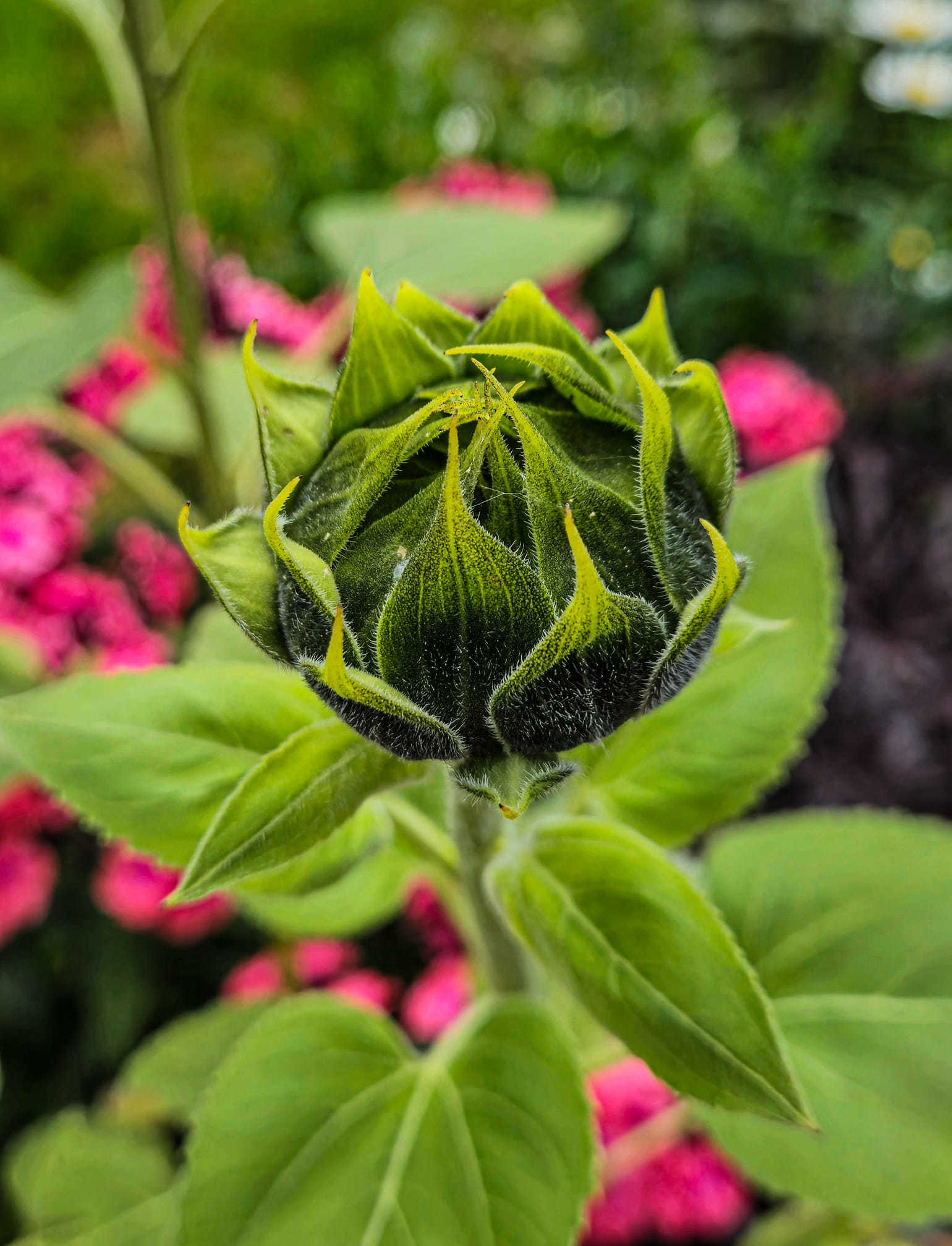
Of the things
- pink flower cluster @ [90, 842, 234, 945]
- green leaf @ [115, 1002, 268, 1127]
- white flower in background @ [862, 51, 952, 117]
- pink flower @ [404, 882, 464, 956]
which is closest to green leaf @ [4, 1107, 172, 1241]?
green leaf @ [115, 1002, 268, 1127]

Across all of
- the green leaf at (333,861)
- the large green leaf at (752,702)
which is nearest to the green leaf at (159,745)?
the green leaf at (333,861)

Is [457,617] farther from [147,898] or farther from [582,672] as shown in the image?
[147,898]

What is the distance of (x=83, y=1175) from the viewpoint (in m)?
0.68

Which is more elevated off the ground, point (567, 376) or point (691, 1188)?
point (567, 376)

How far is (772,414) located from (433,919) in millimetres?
500

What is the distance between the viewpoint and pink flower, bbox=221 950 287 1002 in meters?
0.81

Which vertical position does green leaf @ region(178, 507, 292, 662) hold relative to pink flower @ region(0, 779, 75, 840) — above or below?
above

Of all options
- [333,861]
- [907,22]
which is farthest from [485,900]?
[907,22]

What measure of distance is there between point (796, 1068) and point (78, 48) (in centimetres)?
245

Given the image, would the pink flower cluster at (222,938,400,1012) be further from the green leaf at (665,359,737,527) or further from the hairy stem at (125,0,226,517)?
the green leaf at (665,359,737,527)

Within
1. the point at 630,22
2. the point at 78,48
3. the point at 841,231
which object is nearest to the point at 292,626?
the point at 841,231

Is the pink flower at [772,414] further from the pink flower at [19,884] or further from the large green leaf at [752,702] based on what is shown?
the pink flower at [19,884]

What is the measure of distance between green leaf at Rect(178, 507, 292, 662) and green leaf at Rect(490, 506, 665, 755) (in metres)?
0.07

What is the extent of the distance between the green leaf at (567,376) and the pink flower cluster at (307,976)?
56 centimetres
